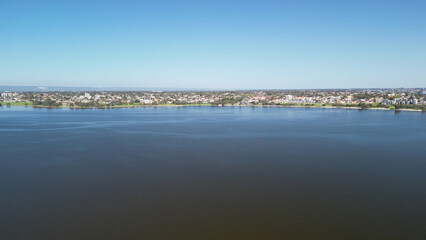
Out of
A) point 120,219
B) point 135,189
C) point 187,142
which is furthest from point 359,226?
point 187,142

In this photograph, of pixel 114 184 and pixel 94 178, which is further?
pixel 94 178

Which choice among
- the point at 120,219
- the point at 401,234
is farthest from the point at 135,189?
the point at 401,234

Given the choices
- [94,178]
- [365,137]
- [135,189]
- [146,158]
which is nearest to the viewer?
[135,189]

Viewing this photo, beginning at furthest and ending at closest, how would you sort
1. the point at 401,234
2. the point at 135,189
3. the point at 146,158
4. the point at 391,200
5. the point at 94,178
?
the point at 146,158 → the point at 94,178 → the point at 135,189 → the point at 391,200 → the point at 401,234

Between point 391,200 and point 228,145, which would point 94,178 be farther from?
point 391,200

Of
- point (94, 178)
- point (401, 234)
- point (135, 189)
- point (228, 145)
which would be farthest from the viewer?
point (228, 145)

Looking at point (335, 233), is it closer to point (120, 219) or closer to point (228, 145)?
point (120, 219)
